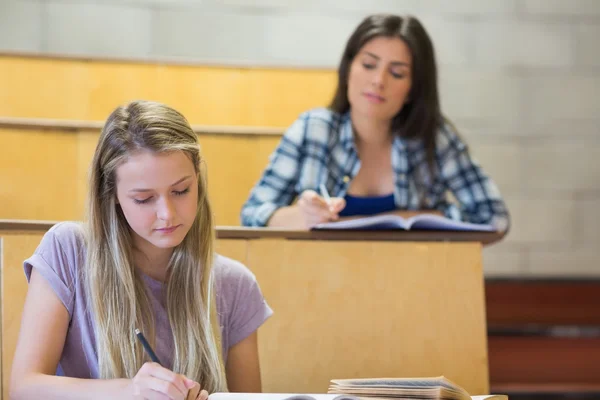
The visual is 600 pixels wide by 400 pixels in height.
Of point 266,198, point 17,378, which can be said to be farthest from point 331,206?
point 17,378

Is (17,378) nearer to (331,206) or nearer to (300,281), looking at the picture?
(300,281)

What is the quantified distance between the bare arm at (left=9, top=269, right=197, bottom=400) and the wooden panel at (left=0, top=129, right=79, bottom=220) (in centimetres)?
99

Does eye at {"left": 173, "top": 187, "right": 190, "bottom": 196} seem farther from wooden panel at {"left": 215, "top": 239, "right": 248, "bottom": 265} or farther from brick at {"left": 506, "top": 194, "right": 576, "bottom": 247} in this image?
brick at {"left": 506, "top": 194, "right": 576, "bottom": 247}

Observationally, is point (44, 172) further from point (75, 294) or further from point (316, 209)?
point (75, 294)

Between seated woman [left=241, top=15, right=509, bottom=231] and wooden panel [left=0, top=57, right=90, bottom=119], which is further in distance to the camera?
wooden panel [left=0, top=57, right=90, bottom=119]

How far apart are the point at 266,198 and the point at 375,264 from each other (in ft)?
1.70

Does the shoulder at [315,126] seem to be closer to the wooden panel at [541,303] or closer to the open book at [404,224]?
the open book at [404,224]

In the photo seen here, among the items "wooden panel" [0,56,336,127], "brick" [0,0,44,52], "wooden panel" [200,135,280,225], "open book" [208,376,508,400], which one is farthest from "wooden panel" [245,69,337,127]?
"open book" [208,376,508,400]

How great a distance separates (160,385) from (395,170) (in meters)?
1.22

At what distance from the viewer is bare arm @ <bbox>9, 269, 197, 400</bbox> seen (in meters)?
0.98

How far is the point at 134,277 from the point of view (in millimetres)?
1198

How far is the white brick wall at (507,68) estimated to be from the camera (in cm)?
267

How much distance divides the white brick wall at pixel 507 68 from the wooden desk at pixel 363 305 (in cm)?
116

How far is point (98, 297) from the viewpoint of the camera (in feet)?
3.76
